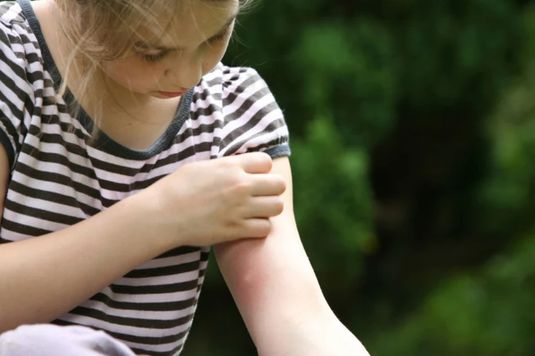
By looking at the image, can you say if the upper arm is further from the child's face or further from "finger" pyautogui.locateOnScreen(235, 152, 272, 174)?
"finger" pyautogui.locateOnScreen(235, 152, 272, 174)

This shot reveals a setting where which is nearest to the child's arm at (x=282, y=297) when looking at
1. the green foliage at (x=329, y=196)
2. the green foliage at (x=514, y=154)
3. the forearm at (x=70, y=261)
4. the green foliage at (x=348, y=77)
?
the forearm at (x=70, y=261)

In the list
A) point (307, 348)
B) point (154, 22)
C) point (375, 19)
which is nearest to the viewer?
point (154, 22)

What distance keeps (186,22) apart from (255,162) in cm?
22

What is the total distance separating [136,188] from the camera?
119cm

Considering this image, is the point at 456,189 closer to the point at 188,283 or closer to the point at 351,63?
the point at 351,63

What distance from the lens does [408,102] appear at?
123 inches

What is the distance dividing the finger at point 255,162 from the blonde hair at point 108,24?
0.17 meters

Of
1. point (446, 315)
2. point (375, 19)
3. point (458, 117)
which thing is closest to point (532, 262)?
point (446, 315)

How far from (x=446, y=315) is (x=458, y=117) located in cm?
72

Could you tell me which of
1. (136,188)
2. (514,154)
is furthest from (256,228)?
(514,154)

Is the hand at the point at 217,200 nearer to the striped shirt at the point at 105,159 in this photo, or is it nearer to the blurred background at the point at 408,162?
the striped shirt at the point at 105,159

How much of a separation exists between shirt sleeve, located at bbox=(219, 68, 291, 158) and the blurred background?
1296 mm

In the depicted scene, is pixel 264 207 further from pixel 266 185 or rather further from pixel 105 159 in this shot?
pixel 105 159

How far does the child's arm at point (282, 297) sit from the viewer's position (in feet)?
3.74
